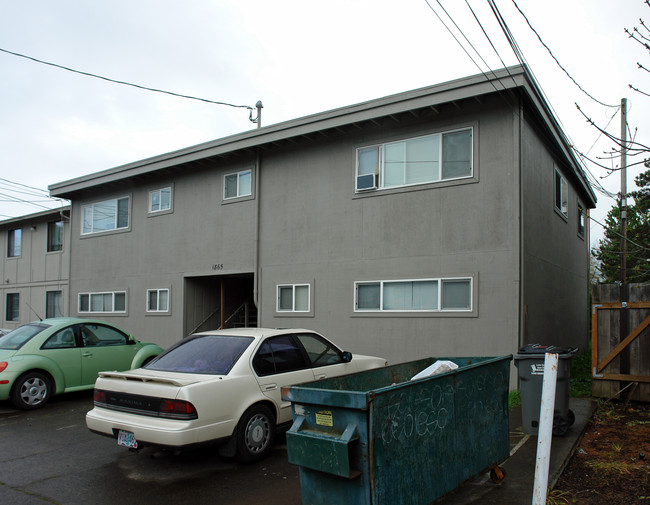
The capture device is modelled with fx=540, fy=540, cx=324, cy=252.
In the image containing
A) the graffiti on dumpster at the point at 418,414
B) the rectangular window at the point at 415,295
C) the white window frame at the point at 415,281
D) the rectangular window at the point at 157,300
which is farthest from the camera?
the rectangular window at the point at 157,300

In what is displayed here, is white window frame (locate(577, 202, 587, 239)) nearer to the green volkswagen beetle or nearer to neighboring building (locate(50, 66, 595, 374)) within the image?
neighboring building (locate(50, 66, 595, 374))

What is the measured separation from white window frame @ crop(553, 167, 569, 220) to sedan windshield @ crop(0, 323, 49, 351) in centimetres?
1139

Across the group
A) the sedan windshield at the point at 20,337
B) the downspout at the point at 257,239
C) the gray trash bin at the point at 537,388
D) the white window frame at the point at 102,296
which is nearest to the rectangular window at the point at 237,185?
the downspout at the point at 257,239

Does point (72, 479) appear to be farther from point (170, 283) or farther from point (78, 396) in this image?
point (170, 283)

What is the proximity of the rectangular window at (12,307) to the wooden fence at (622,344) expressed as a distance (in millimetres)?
21892

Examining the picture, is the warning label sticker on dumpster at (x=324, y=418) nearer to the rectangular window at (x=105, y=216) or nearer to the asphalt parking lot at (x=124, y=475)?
the asphalt parking lot at (x=124, y=475)

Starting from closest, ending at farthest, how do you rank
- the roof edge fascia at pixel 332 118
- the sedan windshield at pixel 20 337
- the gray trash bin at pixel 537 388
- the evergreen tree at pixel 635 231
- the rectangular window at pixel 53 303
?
the gray trash bin at pixel 537 388 → the sedan windshield at pixel 20 337 → the roof edge fascia at pixel 332 118 → the rectangular window at pixel 53 303 → the evergreen tree at pixel 635 231

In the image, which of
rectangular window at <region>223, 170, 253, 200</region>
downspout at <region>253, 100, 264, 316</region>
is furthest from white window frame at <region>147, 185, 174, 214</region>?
downspout at <region>253, 100, 264, 316</region>

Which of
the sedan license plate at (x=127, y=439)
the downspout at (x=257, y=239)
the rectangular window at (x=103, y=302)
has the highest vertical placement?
the downspout at (x=257, y=239)

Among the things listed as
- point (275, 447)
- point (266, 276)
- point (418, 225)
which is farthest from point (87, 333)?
point (418, 225)

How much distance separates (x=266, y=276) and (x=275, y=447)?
22.6ft

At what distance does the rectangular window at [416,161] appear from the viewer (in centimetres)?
1061

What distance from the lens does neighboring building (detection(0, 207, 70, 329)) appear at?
20047 mm

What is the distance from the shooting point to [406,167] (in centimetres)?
1128
